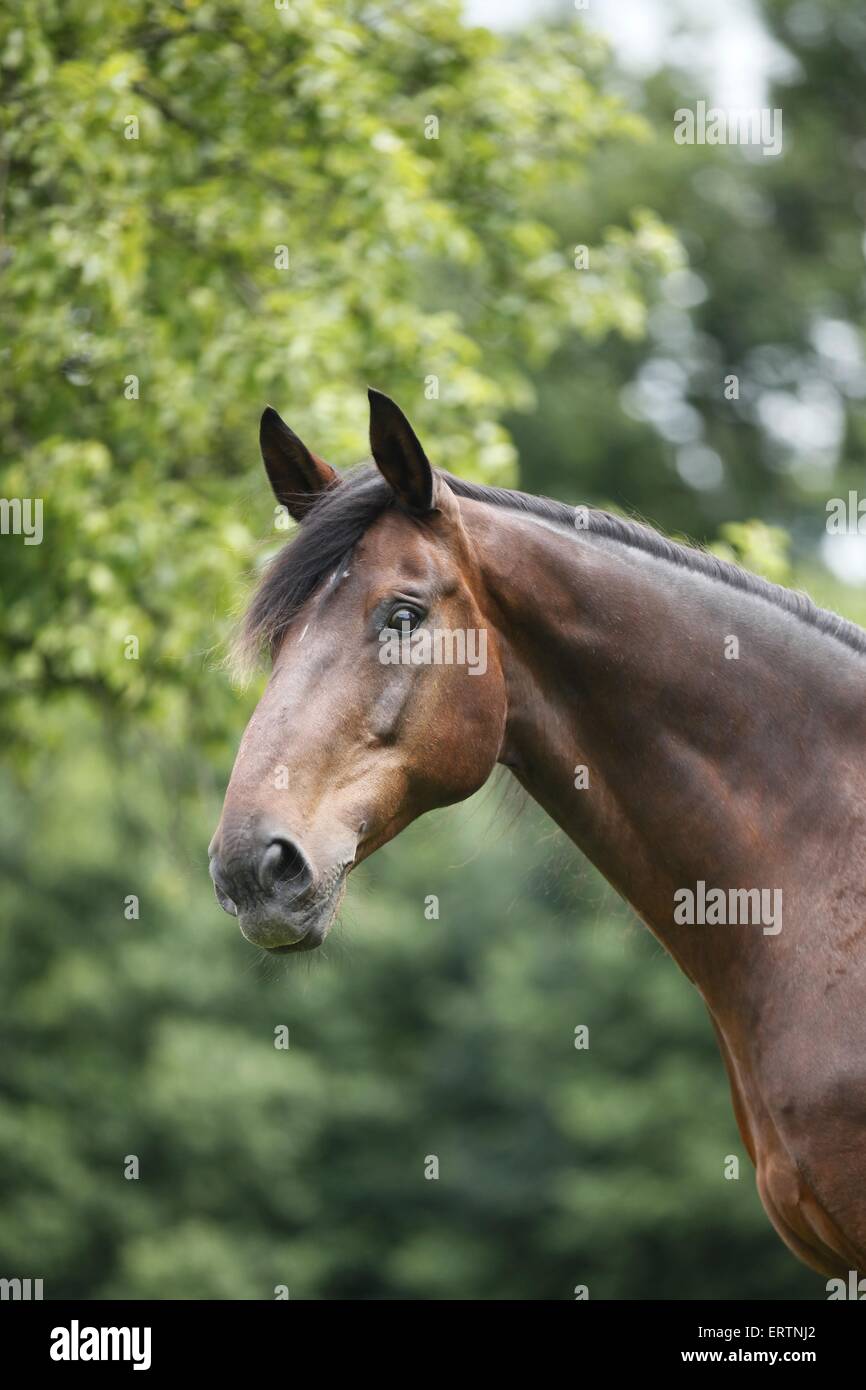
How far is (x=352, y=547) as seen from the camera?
3.85 meters

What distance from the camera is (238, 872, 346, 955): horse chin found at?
11.3 ft

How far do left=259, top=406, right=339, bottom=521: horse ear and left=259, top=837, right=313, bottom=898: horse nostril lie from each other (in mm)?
1126

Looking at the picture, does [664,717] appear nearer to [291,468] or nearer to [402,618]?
[402,618]

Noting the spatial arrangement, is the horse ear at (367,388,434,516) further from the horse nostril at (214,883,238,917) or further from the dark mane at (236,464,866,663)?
the horse nostril at (214,883,238,917)

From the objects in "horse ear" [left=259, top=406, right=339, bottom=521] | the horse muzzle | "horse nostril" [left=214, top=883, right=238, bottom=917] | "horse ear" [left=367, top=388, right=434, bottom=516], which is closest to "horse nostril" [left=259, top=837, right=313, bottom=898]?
the horse muzzle

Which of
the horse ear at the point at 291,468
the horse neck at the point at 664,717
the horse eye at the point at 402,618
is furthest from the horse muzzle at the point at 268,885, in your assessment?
the horse ear at the point at 291,468

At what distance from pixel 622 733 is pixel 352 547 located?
0.88 metres

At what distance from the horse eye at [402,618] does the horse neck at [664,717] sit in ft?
0.91

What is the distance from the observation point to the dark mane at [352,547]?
3.84 m

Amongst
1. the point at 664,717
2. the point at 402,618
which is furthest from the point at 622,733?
the point at 402,618

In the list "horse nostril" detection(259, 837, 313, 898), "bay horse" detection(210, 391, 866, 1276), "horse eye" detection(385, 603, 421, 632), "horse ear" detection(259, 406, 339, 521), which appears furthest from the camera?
"horse ear" detection(259, 406, 339, 521)

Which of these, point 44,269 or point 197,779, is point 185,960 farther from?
point 44,269

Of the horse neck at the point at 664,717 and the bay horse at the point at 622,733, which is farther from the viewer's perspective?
the horse neck at the point at 664,717

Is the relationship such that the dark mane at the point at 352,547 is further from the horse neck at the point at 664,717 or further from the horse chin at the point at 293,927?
the horse chin at the point at 293,927
